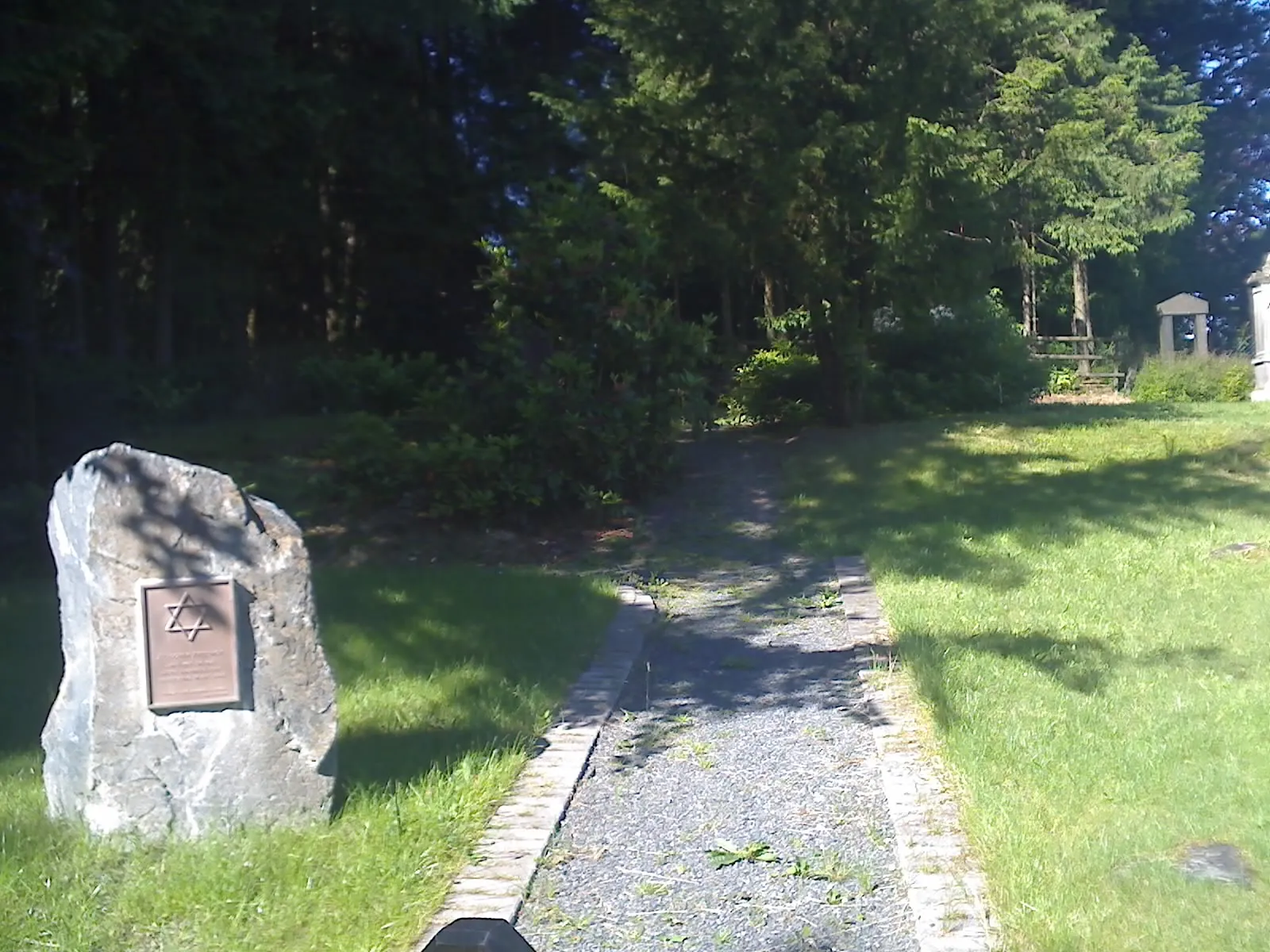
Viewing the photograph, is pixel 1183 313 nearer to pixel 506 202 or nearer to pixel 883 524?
pixel 506 202

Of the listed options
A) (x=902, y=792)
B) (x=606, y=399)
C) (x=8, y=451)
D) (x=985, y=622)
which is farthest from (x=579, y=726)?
(x=8, y=451)

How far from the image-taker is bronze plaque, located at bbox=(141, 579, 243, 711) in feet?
16.4

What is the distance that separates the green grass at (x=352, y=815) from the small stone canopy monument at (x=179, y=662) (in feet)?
0.51

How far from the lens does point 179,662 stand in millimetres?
4996

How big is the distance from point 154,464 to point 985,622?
5.02 metres

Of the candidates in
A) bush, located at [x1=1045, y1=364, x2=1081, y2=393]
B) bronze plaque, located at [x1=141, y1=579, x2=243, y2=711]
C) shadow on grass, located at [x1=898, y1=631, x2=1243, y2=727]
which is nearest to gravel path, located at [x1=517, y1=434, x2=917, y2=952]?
shadow on grass, located at [x1=898, y1=631, x2=1243, y2=727]

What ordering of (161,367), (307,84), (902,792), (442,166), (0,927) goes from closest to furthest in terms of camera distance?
Answer: 1. (0,927)
2. (902,792)
3. (307,84)
4. (161,367)
5. (442,166)

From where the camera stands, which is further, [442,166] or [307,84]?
[442,166]

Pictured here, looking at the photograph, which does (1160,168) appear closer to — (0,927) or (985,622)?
(985,622)

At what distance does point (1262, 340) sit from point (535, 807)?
901 inches

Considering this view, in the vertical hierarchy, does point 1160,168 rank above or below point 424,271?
above

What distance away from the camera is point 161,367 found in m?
20.5

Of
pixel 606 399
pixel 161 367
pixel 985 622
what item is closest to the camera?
pixel 985 622

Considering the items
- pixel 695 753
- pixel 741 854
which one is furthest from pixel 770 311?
pixel 741 854
